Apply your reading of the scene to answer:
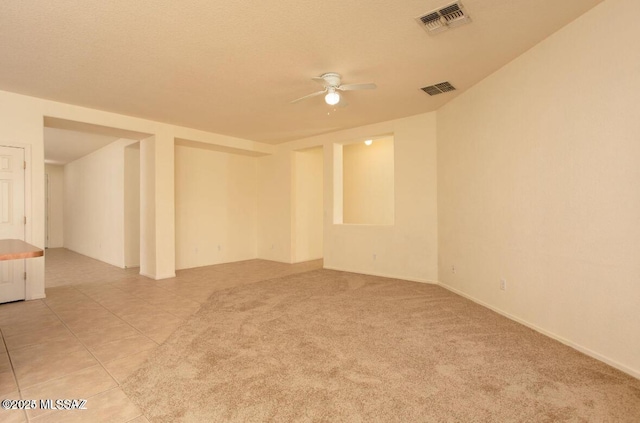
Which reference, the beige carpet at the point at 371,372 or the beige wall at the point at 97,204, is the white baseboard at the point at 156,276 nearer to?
the beige wall at the point at 97,204

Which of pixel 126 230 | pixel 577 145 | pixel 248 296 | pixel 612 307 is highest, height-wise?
pixel 577 145

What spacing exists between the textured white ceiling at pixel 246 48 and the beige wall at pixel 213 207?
232cm

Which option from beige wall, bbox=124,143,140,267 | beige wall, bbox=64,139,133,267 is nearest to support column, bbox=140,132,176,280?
beige wall, bbox=124,143,140,267

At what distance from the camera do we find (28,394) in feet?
6.88

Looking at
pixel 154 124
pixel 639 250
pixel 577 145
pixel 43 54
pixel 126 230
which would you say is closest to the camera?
pixel 639 250

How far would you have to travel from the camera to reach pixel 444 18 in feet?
8.73

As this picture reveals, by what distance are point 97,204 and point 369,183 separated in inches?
277

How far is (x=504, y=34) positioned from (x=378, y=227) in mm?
3655

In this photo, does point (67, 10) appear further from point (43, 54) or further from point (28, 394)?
point (28, 394)

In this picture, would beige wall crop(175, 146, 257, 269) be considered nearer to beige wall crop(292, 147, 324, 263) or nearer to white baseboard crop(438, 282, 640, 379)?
beige wall crop(292, 147, 324, 263)

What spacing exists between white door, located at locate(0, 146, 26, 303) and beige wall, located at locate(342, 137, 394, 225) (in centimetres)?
606

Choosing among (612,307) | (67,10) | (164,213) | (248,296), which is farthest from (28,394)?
(612,307)

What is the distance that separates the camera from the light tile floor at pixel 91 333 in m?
2.07

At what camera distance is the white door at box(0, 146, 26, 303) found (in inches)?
165
